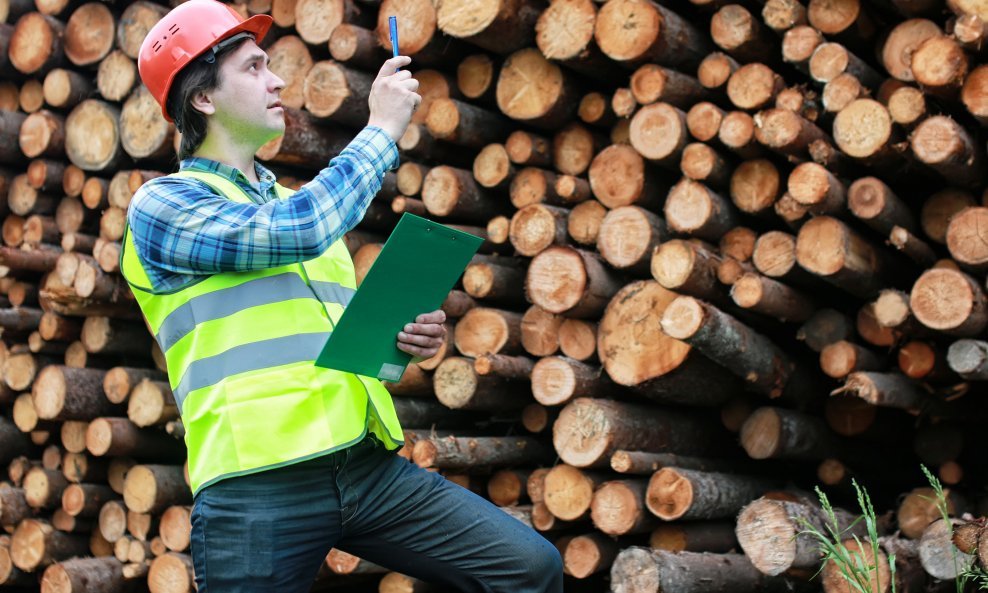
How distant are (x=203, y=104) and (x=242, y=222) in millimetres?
502

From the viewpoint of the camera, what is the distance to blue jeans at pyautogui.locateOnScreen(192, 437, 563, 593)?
2432 millimetres

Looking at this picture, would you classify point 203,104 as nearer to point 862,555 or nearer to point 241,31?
point 241,31

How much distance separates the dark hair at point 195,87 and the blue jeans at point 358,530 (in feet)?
2.80

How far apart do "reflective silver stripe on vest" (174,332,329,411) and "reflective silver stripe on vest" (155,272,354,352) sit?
87 millimetres

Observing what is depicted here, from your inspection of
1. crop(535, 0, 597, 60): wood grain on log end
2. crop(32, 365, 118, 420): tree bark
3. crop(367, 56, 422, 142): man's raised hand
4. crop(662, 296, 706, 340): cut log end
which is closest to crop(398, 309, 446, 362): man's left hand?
crop(367, 56, 422, 142): man's raised hand

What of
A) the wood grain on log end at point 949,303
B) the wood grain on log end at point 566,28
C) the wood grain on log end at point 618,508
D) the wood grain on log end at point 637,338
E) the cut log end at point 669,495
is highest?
the wood grain on log end at point 566,28

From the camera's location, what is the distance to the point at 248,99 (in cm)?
277

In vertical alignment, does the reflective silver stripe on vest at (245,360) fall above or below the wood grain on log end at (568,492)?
above

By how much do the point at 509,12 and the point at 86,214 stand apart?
2.22m

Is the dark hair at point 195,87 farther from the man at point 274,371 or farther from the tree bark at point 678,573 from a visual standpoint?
the tree bark at point 678,573

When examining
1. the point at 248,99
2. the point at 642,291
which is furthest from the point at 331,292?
the point at 642,291

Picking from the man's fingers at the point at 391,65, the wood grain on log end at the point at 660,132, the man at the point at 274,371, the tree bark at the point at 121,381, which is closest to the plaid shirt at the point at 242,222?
the man at the point at 274,371

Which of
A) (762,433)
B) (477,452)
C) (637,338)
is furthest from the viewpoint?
(477,452)

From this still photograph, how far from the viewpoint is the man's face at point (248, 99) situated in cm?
277
